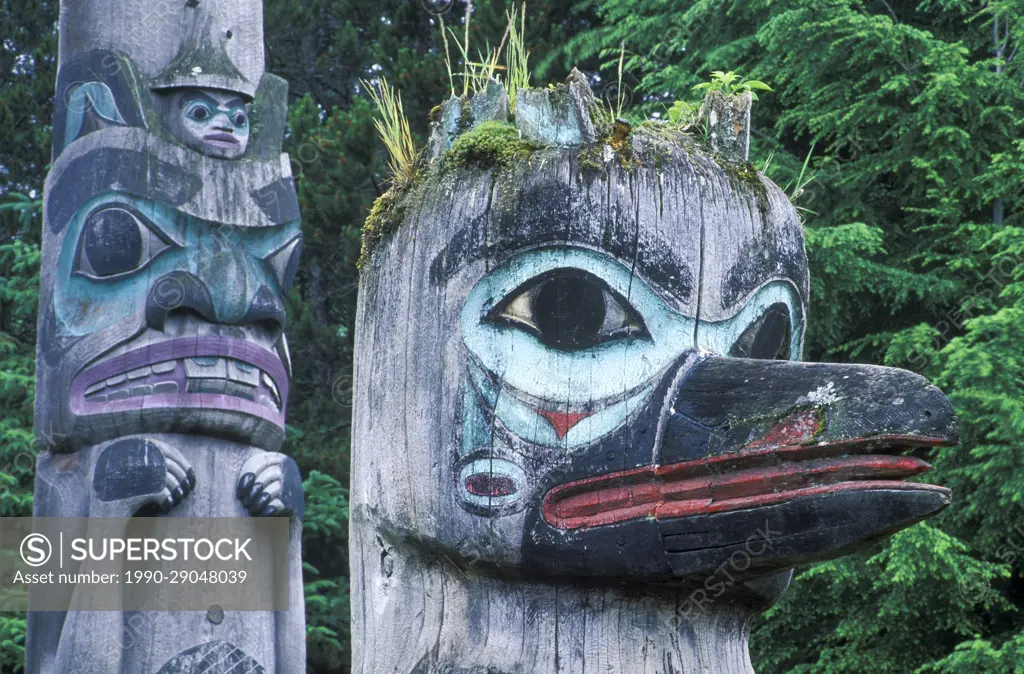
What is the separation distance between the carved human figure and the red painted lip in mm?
4467

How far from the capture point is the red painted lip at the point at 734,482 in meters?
2.75

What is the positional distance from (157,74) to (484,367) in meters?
4.52

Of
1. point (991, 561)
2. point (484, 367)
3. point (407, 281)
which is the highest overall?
point (991, 561)

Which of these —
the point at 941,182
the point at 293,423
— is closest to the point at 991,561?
the point at 941,182

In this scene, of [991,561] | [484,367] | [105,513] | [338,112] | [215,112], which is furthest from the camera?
[338,112]

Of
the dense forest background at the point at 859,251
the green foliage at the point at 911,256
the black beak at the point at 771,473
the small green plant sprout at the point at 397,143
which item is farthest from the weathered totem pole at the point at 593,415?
the green foliage at the point at 911,256

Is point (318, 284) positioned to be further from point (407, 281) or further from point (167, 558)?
point (407, 281)

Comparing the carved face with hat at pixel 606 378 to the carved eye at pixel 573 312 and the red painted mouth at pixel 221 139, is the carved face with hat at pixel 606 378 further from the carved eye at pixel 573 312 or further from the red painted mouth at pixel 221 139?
the red painted mouth at pixel 221 139

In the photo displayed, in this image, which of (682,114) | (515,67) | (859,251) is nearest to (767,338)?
(682,114)

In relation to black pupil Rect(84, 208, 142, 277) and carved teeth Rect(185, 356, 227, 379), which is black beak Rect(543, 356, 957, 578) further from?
black pupil Rect(84, 208, 142, 277)

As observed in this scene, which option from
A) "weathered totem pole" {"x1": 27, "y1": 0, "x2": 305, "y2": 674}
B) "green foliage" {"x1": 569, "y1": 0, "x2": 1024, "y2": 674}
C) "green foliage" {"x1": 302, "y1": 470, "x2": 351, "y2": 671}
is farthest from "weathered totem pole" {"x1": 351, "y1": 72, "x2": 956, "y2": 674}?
"green foliage" {"x1": 302, "y1": 470, "x2": 351, "y2": 671}

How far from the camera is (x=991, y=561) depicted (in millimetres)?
9445

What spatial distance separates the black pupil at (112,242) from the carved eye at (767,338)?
13.2 ft

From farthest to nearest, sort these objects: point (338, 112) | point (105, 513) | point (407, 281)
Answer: point (338, 112) → point (105, 513) → point (407, 281)
